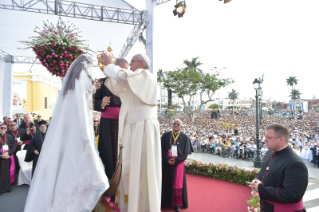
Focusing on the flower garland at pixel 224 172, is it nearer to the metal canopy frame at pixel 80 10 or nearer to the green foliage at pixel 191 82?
the metal canopy frame at pixel 80 10

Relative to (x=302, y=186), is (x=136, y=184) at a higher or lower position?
lower

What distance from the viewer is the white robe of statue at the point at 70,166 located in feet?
6.66

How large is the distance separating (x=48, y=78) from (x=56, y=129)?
98.0 ft

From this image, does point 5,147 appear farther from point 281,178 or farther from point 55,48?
point 281,178

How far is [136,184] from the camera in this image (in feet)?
8.54

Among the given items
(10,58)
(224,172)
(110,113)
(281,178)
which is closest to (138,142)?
(110,113)

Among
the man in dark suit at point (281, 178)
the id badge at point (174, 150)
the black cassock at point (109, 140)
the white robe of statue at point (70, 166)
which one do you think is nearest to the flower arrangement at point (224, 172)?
the id badge at point (174, 150)

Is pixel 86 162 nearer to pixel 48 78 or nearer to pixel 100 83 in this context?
pixel 100 83

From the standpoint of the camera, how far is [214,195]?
4.93m

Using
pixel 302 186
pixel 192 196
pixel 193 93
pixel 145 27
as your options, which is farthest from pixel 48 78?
pixel 302 186

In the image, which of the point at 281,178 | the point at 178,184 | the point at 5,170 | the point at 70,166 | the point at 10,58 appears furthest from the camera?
the point at 10,58

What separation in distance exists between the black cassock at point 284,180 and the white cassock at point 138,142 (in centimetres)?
132

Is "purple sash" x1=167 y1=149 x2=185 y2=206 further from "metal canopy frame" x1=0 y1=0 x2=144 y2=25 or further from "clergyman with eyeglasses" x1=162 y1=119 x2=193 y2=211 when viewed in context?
"metal canopy frame" x1=0 y1=0 x2=144 y2=25

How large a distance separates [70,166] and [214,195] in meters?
3.93
